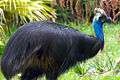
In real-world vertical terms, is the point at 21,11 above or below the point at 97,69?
above

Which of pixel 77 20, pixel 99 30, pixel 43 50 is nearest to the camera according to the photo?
pixel 43 50

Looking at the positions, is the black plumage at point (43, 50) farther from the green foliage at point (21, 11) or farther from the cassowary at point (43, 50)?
the green foliage at point (21, 11)

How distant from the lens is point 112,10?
1186cm

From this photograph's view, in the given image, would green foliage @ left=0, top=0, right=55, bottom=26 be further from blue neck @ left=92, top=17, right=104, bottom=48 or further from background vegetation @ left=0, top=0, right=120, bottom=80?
blue neck @ left=92, top=17, right=104, bottom=48

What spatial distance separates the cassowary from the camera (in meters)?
7.09

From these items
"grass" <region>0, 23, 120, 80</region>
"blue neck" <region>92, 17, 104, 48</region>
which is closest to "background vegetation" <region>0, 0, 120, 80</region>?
"grass" <region>0, 23, 120, 80</region>

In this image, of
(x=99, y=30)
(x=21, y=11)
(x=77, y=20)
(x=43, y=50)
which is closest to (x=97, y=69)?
(x=99, y=30)

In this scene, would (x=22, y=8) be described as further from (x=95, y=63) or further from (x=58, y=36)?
(x=58, y=36)

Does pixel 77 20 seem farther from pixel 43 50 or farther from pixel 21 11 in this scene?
pixel 43 50

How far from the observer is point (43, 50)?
7.07 m

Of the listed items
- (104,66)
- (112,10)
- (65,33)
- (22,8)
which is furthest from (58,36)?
(112,10)

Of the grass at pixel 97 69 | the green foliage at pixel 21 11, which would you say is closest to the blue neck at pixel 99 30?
the grass at pixel 97 69

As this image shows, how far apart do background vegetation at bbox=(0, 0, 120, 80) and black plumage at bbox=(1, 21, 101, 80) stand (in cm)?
59

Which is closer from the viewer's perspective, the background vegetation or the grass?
the grass
